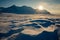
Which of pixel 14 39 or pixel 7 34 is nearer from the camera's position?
pixel 14 39

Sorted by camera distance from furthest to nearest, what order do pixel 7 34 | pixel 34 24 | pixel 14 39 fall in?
pixel 34 24 → pixel 7 34 → pixel 14 39

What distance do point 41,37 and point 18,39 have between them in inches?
87.6

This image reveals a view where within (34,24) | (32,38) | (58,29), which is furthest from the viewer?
(34,24)

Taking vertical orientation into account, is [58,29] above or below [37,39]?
above

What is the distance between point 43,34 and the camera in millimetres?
12547

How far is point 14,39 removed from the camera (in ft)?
37.1

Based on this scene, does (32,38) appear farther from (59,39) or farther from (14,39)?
(59,39)

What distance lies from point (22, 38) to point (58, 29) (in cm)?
386

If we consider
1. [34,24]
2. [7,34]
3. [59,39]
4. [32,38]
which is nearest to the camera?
[59,39]

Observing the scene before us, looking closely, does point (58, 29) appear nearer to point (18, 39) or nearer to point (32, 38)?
point (32, 38)

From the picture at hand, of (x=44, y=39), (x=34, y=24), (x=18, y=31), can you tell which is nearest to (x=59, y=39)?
(x=44, y=39)

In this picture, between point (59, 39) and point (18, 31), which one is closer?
point (59, 39)

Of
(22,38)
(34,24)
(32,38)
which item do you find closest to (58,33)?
(32,38)

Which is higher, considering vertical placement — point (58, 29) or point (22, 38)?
point (58, 29)
